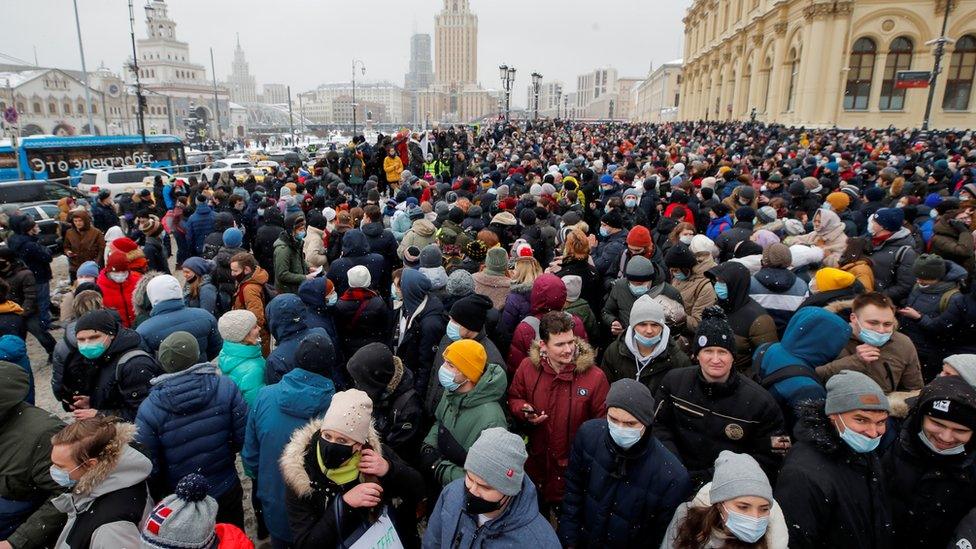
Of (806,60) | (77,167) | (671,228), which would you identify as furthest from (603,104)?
(671,228)

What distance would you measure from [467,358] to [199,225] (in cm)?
792

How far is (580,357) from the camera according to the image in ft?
11.0

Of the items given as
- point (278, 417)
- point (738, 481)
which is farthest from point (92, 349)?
point (738, 481)

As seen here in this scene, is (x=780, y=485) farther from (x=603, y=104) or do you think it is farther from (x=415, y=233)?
(x=603, y=104)

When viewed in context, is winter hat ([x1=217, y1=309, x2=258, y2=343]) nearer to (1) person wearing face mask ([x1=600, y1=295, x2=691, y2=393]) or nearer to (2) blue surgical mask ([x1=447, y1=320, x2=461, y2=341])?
(2) blue surgical mask ([x1=447, y1=320, x2=461, y2=341])

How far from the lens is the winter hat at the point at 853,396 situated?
235cm

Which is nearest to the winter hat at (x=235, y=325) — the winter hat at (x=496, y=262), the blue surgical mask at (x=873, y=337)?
the winter hat at (x=496, y=262)

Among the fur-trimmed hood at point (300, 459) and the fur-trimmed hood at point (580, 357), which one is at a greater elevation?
the fur-trimmed hood at point (580, 357)

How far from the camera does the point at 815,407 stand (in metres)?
2.52

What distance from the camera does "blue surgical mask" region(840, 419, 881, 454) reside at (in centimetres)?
236

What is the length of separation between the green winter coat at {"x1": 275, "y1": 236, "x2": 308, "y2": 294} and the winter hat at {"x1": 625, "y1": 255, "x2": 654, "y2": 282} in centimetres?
400

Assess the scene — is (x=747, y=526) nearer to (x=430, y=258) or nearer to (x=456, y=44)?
(x=430, y=258)

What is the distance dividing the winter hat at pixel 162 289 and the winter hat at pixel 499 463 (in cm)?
356

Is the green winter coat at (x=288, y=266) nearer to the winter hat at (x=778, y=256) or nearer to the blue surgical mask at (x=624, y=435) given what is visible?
the blue surgical mask at (x=624, y=435)
